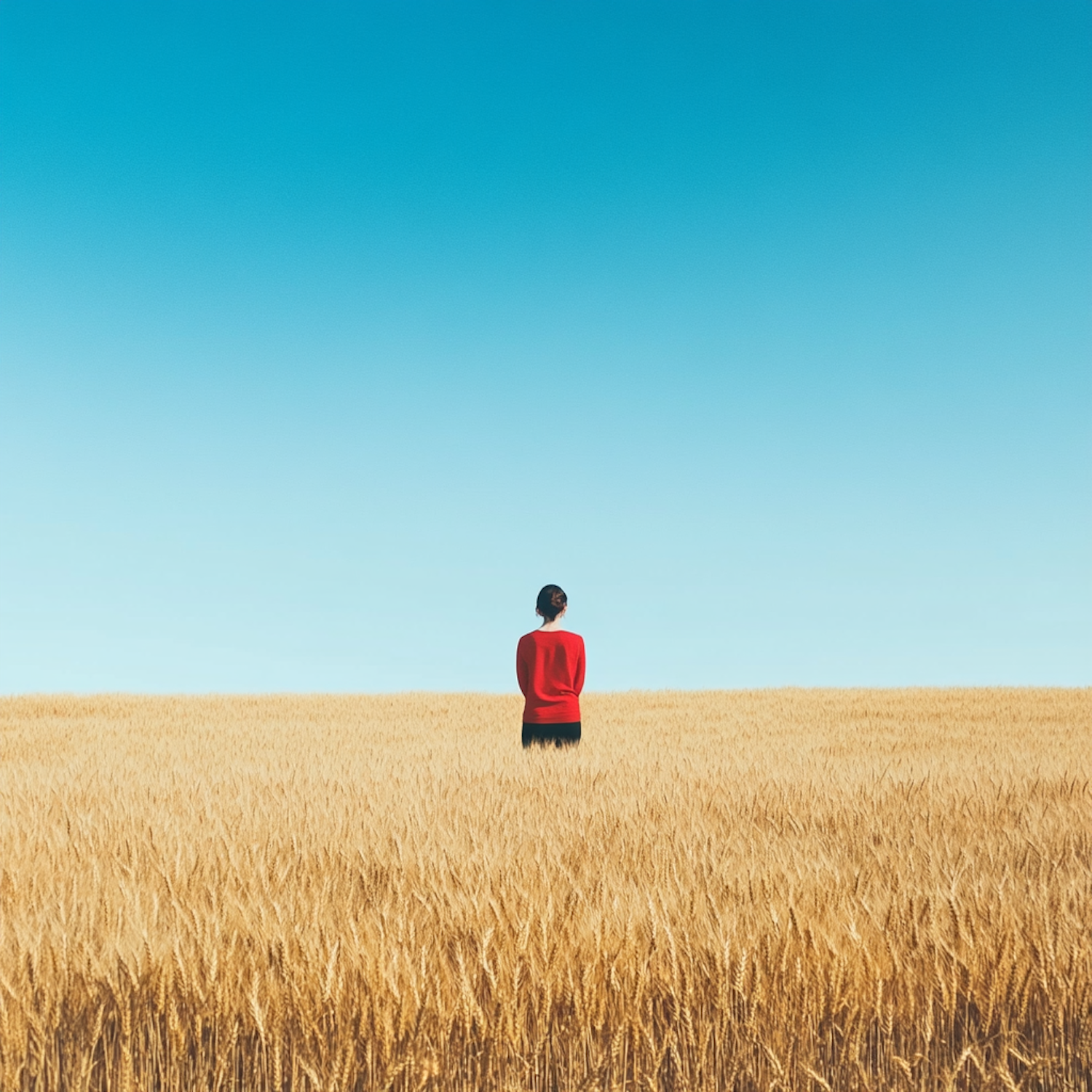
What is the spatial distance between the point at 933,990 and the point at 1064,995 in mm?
318

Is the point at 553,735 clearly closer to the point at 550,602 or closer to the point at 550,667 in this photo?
the point at 550,667

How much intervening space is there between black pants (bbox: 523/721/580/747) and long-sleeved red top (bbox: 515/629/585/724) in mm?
229

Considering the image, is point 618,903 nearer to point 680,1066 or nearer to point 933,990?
point 680,1066

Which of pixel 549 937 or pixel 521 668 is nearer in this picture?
pixel 549 937

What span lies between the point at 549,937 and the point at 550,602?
5243mm

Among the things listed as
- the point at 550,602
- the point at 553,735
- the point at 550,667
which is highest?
the point at 550,602

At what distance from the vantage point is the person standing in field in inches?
305

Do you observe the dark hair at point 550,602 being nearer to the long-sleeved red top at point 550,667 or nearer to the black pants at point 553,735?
the long-sleeved red top at point 550,667

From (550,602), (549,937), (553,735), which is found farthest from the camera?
(553,735)

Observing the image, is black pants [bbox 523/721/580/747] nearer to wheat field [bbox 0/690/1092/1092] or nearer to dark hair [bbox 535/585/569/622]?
dark hair [bbox 535/585/569/622]

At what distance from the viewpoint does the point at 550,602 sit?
7.74 metres

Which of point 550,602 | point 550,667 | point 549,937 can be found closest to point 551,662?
point 550,667

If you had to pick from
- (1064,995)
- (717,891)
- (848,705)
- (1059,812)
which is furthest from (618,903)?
(848,705)

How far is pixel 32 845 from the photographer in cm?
417
